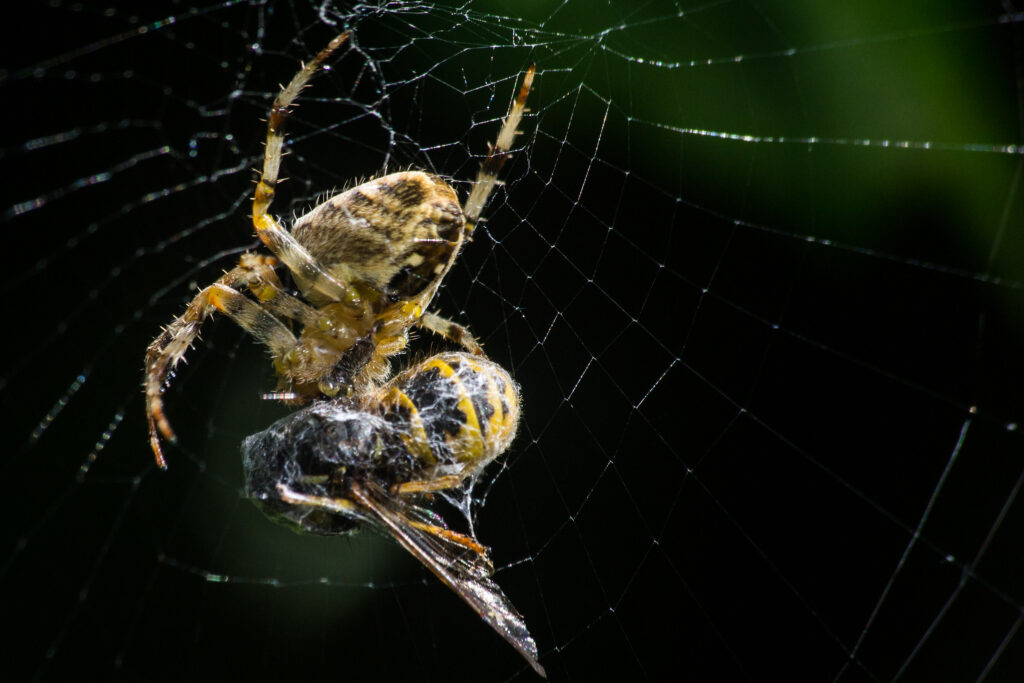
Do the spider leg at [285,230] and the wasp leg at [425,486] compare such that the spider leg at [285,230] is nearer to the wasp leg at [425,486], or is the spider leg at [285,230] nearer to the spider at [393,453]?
the spider at [393,453]

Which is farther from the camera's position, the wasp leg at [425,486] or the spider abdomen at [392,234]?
the spider abdomen at [392,234]

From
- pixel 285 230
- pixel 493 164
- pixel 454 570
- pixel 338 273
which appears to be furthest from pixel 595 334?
pixel 454 570

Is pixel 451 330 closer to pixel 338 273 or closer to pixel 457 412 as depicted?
pixel 338 273

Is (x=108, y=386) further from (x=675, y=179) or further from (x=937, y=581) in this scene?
(x=937, y=581)

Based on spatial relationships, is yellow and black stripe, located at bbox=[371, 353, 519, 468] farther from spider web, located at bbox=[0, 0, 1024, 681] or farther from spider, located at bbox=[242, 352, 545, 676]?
spider web, located at bbox=[0, 0, 1024, 681]

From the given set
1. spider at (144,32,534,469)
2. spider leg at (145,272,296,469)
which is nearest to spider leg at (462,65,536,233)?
spider at (144,32,534,469)

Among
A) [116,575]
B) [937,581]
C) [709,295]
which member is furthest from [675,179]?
[116,575]

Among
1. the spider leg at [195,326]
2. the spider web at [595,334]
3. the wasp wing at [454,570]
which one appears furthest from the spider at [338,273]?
the wasp wing at [454,570]
